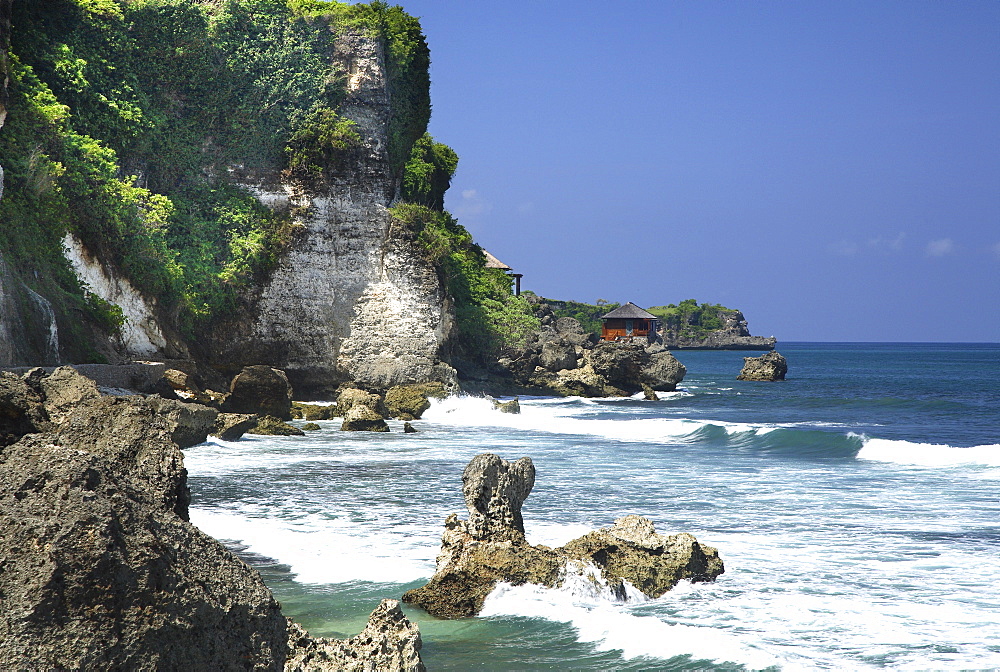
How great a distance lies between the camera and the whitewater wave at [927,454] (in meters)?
20.1

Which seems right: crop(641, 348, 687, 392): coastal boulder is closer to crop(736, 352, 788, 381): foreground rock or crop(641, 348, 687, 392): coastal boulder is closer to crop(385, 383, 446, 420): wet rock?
crop(736, 352, 788, 381): foreground rock

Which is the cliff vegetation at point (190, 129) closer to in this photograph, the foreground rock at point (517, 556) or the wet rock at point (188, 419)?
the wet rock at point (188, 419)

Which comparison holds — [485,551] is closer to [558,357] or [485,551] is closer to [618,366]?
[618,366]

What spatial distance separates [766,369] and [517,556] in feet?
209

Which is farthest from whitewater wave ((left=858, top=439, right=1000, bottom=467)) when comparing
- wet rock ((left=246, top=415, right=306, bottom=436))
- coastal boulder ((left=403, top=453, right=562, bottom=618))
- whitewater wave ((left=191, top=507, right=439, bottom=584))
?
coastal boulder ((left=403, top=453, right=562, bottom=618))

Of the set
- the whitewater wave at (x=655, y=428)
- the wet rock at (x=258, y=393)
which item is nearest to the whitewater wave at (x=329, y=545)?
the wet rock at (x=258, y=393)

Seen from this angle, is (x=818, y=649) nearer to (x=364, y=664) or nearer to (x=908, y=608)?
(x=908, y=608)

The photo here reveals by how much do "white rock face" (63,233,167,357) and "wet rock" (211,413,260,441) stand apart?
323 inches

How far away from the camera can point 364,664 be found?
198 inches

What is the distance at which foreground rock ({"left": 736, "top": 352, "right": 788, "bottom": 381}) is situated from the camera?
68125mm

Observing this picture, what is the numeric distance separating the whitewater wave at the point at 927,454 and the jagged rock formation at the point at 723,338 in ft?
458

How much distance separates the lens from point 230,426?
2144 centimetres

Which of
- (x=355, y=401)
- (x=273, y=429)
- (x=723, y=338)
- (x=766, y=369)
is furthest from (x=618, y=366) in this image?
(x=723, y=338)

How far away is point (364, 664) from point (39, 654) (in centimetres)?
263
